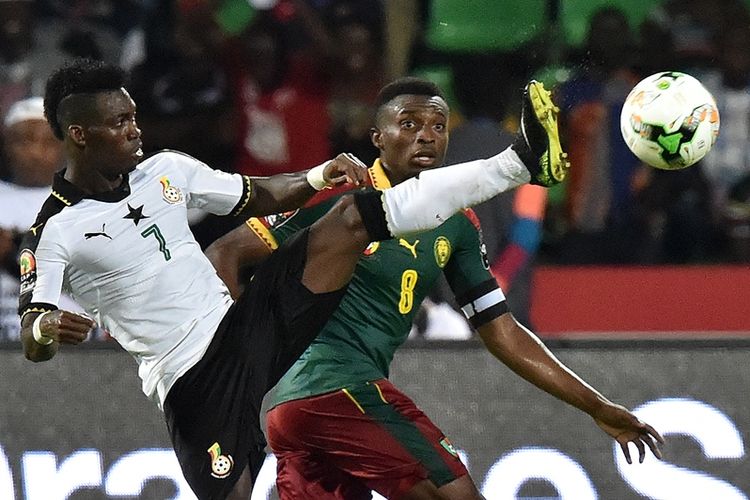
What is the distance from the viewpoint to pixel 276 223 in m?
5.16

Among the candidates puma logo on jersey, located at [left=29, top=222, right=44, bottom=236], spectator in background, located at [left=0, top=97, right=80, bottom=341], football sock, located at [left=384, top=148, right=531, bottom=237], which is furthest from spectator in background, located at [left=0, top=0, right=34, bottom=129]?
football sock, located at [left=384, top=148, right=531, bottom=237]

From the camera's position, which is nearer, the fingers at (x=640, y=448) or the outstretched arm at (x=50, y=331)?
the outstretched arm at (x=50, y=331)

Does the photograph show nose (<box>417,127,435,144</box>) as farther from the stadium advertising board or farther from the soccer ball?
the stadium advertising board

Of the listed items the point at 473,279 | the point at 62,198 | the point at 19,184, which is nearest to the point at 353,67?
the point at 19,184

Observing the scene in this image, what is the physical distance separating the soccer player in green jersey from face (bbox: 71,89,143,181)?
51 cm

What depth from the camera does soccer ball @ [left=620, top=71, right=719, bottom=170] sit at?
15.5 ft

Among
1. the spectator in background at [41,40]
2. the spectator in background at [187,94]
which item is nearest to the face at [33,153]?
the spectator in background at [187,94]

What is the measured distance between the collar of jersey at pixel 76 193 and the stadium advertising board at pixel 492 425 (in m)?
1.20

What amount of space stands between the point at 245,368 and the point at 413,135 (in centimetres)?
96

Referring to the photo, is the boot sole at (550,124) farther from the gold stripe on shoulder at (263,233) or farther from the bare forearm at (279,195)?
the gold stripe on shoulder at (263,233)

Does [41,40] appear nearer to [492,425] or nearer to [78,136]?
[78,136]

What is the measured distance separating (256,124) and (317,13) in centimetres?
76

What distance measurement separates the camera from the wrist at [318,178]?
16.0 feet

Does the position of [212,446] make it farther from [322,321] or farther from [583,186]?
[583,186]
